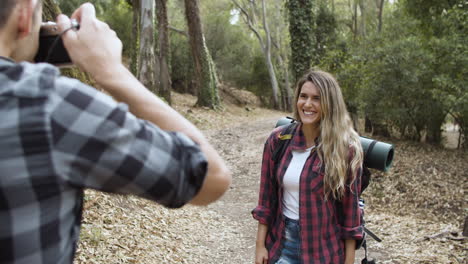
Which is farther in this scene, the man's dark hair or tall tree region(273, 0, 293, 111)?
tall tree region(273, 0, 293, 111)

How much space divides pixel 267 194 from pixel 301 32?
1627 centimetres

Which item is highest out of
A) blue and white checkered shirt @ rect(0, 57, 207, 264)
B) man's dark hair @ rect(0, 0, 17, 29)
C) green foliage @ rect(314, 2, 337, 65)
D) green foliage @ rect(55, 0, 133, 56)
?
green foliage @ rect(55, 0, 133, 56)

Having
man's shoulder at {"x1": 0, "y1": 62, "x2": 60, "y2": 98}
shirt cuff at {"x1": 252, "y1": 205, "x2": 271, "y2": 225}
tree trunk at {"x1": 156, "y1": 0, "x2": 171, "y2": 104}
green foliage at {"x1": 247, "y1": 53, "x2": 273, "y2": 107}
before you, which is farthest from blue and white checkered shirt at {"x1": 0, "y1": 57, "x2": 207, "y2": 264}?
green foliage at {"x1": 247, "y1": 53, "x2": 273, "y2": 107}

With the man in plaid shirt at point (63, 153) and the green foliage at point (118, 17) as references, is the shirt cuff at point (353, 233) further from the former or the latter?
the green foliage at point (118, 17)

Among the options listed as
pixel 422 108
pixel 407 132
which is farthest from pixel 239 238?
pixel 407 132

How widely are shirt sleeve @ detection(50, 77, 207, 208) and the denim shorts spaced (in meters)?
1.78

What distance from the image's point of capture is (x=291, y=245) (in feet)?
8.70

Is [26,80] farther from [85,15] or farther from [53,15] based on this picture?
[53,15]

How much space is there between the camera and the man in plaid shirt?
853 millimetres

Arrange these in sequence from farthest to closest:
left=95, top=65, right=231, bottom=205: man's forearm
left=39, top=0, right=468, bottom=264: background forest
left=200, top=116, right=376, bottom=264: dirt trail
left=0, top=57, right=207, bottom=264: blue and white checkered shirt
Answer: left=200, top=116, right=376, bottom=264: dirt trail, left=39, top=0, right=468, bottom=264: background forest, left=95, top=65, right=231, bottom=205: man's forearm, left=0, top=57, right=207, bottom=264: blue and white checkered shirt

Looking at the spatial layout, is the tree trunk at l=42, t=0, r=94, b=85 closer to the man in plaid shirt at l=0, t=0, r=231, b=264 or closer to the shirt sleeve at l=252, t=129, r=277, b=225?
the shirt sleeve at l=252, t=129, r=277, b=225

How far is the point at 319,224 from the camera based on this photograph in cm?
259

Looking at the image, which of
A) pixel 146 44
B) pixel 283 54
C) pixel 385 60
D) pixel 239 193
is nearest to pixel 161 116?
pixel 239 193

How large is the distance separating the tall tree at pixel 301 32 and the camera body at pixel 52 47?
17.4 meters
